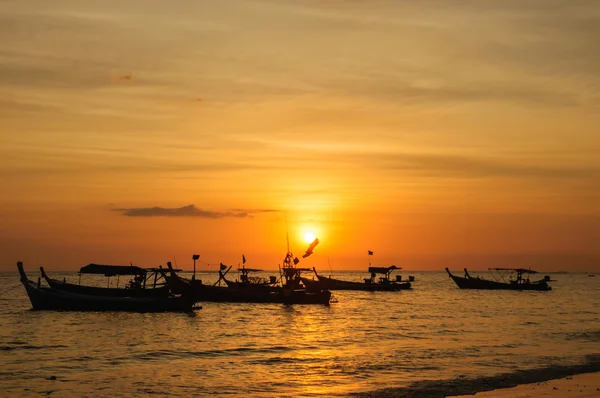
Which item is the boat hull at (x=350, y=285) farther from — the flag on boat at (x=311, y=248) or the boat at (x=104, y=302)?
the boat at (x=104, y=302)

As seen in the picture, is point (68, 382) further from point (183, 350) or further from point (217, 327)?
point (217, 327)

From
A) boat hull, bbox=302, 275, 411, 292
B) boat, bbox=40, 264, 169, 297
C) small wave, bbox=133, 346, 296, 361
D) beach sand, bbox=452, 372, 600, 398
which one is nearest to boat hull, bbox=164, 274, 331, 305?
boat, bbox=40, 264, 169, 297

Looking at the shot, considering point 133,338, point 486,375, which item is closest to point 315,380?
point 486,375

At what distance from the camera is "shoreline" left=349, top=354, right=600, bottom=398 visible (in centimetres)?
2392

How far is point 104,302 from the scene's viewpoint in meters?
57.5

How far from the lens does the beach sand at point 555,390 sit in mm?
23219

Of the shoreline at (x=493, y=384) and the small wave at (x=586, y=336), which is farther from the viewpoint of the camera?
the small wave at (x=586, y=336)

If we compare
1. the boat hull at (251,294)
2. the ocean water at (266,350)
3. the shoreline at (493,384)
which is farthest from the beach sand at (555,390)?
the boat hull at (251,294)

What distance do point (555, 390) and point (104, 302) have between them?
41962 mm

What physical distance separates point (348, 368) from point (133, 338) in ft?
60.7

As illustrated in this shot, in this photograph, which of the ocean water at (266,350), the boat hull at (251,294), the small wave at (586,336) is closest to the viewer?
the ocean water at (266,350)

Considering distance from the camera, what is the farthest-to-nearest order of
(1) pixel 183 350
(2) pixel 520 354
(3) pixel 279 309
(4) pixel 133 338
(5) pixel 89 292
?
(3) pixel 279 309
(5) pixel 89 292
(4) pixel 133 338
(1) pixel 183 350
(2) pixel 520 354

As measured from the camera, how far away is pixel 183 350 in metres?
39.1

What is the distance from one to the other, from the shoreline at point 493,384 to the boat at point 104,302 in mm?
35085
